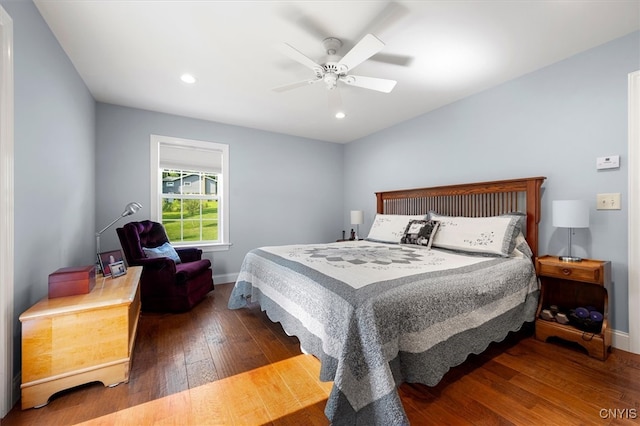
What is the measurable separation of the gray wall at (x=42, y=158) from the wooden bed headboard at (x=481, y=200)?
375 centimetres

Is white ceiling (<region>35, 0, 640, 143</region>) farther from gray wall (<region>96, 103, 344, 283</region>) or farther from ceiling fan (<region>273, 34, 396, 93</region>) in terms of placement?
gray wall (<region>96, 103, 344, 283</region>)

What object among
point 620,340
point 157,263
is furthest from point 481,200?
point 157,263

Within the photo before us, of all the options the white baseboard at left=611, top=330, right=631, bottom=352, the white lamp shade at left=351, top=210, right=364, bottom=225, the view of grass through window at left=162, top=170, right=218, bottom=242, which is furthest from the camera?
the white lamp shade at left=351, top=210, right=364, bottom=225

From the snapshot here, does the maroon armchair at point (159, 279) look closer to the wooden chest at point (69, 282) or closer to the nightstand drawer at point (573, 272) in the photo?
the wooden chest at point (69, 282)

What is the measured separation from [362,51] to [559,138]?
2.07 m

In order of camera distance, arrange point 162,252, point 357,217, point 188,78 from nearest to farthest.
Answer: point 188,78
point 162,252
point 357,217

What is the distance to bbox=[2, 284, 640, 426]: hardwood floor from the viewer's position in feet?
4.57

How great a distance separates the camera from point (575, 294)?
2309mm

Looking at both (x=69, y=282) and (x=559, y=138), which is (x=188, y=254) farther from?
(x=559, y=138)

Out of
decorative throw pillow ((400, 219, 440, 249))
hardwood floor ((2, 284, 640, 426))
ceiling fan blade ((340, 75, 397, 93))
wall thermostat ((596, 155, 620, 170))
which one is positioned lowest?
hardwood floor ((2, 284, 640, 426))

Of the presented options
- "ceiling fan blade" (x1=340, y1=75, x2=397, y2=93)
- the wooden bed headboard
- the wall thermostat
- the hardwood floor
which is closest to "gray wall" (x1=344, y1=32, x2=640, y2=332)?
the wall thermostat

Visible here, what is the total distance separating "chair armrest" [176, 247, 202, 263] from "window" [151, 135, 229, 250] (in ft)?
1.32

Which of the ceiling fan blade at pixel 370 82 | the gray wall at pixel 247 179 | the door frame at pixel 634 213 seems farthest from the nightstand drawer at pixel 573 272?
the gray wall at pixel 247 179

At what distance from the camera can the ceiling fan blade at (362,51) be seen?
5.56 feet
